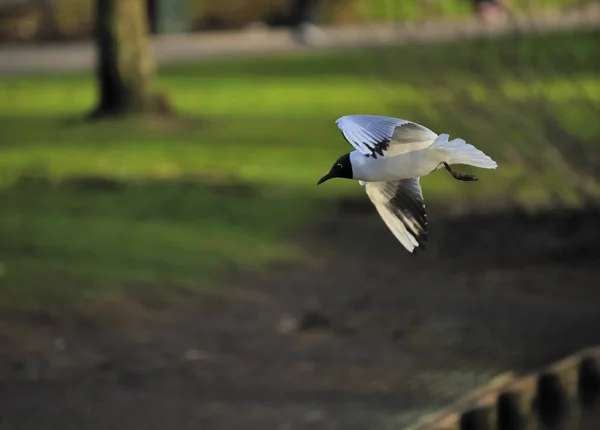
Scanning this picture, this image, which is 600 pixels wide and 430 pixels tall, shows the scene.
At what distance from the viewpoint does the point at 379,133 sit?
2.61 m

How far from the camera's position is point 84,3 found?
34062 mm

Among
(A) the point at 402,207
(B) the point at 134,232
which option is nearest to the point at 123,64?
(B) the point at 134,232

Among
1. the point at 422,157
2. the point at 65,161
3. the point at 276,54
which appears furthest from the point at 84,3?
the point at 422,157

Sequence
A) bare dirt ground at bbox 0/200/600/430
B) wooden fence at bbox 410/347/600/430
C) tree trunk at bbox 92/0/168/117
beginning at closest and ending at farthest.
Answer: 1. wooden fence at bbox 410/347/600/430
2. bare dirt ground at bbox 0/200/600/430
3. tree trunk at bbox 92/0/168/117

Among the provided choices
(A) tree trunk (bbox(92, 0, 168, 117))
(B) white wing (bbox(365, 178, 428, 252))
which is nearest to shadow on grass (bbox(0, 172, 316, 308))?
(A) tree trunk (bbox(92, 0, 168, 117))

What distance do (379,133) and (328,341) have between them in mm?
7179

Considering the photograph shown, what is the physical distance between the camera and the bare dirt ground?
325 inches

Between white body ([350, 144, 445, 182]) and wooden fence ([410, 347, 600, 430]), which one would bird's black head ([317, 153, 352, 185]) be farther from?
wooden fence ([410, 347, 600, 430])

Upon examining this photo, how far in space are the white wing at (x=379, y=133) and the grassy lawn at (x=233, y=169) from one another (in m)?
7.99

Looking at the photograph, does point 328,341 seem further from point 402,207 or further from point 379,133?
point 379,133

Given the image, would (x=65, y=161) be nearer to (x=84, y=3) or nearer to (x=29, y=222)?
(x=29, y=222)

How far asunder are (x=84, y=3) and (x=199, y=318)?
25.0 m

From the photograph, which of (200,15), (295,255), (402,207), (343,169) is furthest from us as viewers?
(200,15)

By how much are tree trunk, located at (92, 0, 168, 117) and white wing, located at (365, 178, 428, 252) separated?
56.8ft
